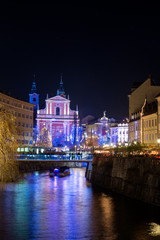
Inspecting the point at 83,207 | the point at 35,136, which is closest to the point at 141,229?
the point at 83,207

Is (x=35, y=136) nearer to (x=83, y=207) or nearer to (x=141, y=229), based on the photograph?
(x=83, y=207)

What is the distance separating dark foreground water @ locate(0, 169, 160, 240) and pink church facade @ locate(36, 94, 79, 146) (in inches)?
3776

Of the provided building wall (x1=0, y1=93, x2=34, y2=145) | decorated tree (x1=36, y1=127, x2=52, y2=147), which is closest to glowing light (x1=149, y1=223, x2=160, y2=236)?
building wall (x1=0, y1=93, x2=34, y2=145)

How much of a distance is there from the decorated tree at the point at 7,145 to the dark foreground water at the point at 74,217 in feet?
14.3

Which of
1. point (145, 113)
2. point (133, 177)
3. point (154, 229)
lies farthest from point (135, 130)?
point (154, 229)

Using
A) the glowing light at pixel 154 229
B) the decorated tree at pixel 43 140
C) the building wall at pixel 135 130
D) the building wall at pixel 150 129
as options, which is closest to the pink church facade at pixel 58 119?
the decorated tree at pixel 43 140

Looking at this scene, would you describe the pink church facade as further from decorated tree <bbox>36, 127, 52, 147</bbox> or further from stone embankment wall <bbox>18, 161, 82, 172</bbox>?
stone embankment wall <bbox>18, 161, 82, 172</bbox>

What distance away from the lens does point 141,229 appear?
30.2m

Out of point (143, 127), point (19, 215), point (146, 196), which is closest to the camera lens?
Answer: point (19, 215)

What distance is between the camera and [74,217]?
34688 mm

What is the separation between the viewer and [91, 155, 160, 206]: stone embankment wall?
3703cm

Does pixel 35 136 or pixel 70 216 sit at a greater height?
pixel 35 136

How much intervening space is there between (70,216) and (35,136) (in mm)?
97990

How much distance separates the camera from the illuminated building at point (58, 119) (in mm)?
143875
